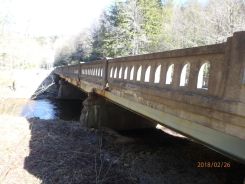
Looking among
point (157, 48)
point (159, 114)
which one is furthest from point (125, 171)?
point (157, 48)

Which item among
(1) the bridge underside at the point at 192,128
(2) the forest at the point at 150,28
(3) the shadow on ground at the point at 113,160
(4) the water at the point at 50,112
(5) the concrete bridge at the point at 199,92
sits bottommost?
(4) the water at the point at 50,112

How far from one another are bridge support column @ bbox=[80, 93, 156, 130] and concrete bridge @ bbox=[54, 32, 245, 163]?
4897mm

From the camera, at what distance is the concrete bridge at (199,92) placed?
13.2 feet

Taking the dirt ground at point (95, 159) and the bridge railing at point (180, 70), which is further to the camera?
the dirt ground at point (95, 159)

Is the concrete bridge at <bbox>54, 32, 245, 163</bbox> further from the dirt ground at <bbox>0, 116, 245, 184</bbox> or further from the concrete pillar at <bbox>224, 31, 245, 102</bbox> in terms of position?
the dirt ground at <bbox>0, 116, 245, 184</bbox>

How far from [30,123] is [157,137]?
15.2 ft

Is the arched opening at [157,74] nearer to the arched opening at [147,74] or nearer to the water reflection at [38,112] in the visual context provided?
the arched opening at [147,74]

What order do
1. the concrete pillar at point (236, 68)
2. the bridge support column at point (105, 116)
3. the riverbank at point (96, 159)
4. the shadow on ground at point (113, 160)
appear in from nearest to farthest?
the concrete pillar at point (236, 68) < the riverbank at point (96, 159) < the shadow on ground at point (113, 160) < the bridge support column at point (105, 116)

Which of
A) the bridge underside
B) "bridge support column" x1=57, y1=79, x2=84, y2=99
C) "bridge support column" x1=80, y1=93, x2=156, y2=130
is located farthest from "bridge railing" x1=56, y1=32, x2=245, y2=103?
"bridge support column" x1=57, y1=79, x2=84, y2=99

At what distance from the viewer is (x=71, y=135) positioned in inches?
413

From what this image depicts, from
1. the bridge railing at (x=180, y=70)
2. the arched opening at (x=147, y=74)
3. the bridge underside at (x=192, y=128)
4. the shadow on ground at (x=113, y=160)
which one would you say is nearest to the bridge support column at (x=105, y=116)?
the shadow on ground at (x=113, y=160)

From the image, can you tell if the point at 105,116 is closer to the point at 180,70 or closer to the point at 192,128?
the point at 180,70

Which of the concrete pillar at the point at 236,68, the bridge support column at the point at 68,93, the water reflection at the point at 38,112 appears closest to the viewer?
the concrete pillar at the point at 236,68

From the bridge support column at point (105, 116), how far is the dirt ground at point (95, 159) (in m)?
1.39
